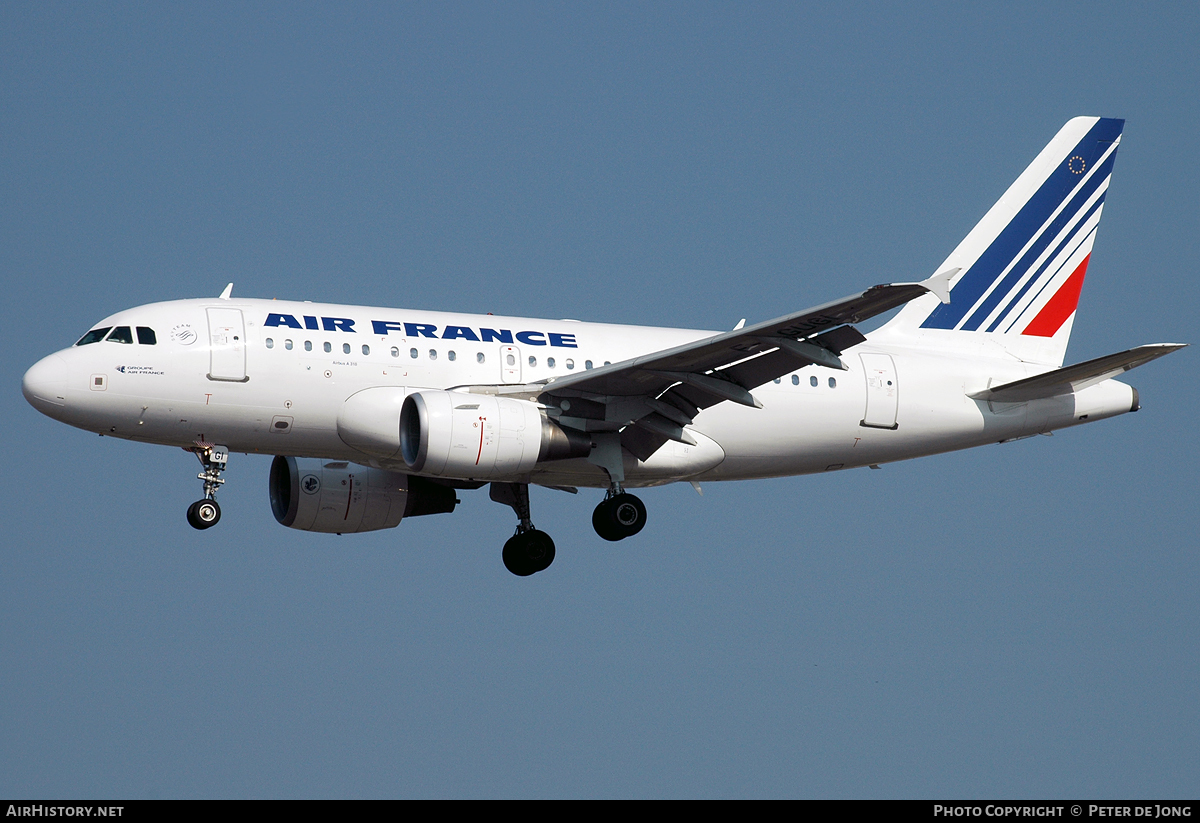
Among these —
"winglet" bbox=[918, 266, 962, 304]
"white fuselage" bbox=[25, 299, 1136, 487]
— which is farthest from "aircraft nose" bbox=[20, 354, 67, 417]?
"winglet" bbox=[918, 266, 962, 304]

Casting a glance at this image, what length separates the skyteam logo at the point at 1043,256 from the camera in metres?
36.4

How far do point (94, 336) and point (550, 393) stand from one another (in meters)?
8.62

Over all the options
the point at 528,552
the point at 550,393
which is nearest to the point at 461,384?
the point at 550,393

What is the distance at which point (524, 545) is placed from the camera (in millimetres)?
34625

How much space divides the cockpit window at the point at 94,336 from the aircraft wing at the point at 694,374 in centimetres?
826

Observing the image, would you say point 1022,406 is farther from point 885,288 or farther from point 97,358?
point 97,358

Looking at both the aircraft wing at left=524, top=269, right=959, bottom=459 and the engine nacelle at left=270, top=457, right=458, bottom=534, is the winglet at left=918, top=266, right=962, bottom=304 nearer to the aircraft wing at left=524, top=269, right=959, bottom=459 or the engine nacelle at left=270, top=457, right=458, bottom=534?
the aircraft wing at left=524, top=269, right=959, bottom=459

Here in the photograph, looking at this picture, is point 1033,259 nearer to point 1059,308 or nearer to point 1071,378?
point 1059,308

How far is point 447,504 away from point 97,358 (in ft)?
29.1

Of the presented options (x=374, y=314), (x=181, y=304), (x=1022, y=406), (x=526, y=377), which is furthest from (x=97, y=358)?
(x=1022, y=406)

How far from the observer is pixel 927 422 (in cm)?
3400

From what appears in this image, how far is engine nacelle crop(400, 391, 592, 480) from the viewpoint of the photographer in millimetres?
29359
